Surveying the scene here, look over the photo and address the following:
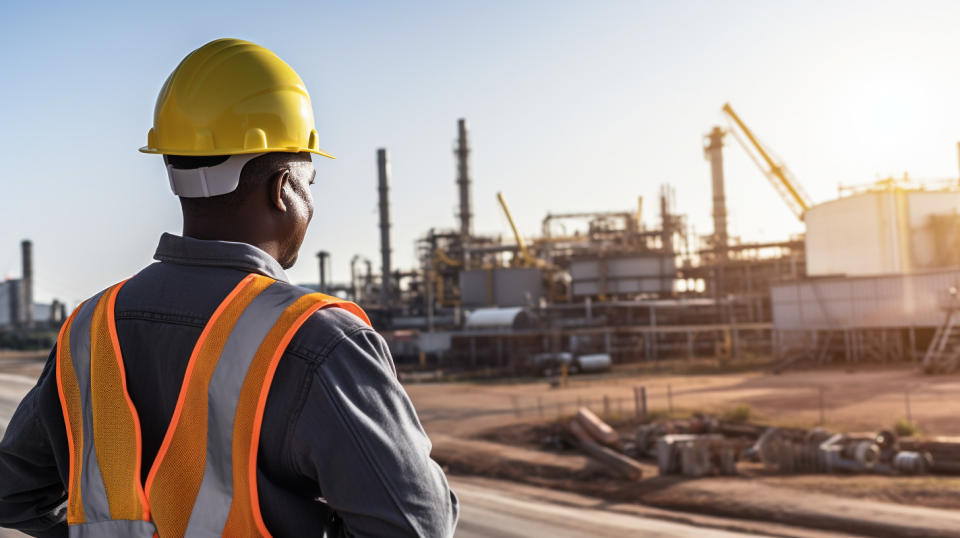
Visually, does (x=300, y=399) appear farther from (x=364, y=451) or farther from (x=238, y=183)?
(x=238, y=183)

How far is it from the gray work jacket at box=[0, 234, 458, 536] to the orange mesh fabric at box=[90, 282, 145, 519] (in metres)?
0.03

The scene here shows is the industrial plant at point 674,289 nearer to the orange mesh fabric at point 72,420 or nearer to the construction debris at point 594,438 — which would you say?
the construction debris at point 594,438

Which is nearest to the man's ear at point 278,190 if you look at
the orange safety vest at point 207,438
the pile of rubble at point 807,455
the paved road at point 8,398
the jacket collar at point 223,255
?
the jacket collar at point 223,255

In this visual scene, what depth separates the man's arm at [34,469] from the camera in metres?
1.95

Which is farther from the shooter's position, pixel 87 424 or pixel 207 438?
pixel 87 424

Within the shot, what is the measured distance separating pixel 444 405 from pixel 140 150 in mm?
27126

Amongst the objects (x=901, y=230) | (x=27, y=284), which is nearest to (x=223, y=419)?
(x=901, y=230)

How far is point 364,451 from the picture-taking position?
4.91 feet

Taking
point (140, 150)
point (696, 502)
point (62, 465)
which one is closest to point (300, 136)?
point (140, 150)

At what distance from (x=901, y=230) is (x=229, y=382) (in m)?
56.9

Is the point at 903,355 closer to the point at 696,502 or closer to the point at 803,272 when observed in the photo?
the point at 803,272

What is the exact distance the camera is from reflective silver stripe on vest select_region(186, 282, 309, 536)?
156 centimetres

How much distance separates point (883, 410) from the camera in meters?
24.7

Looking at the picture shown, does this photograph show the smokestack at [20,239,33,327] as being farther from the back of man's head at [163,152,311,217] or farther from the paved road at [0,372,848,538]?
the back of man's head at [163,152,311,217]
